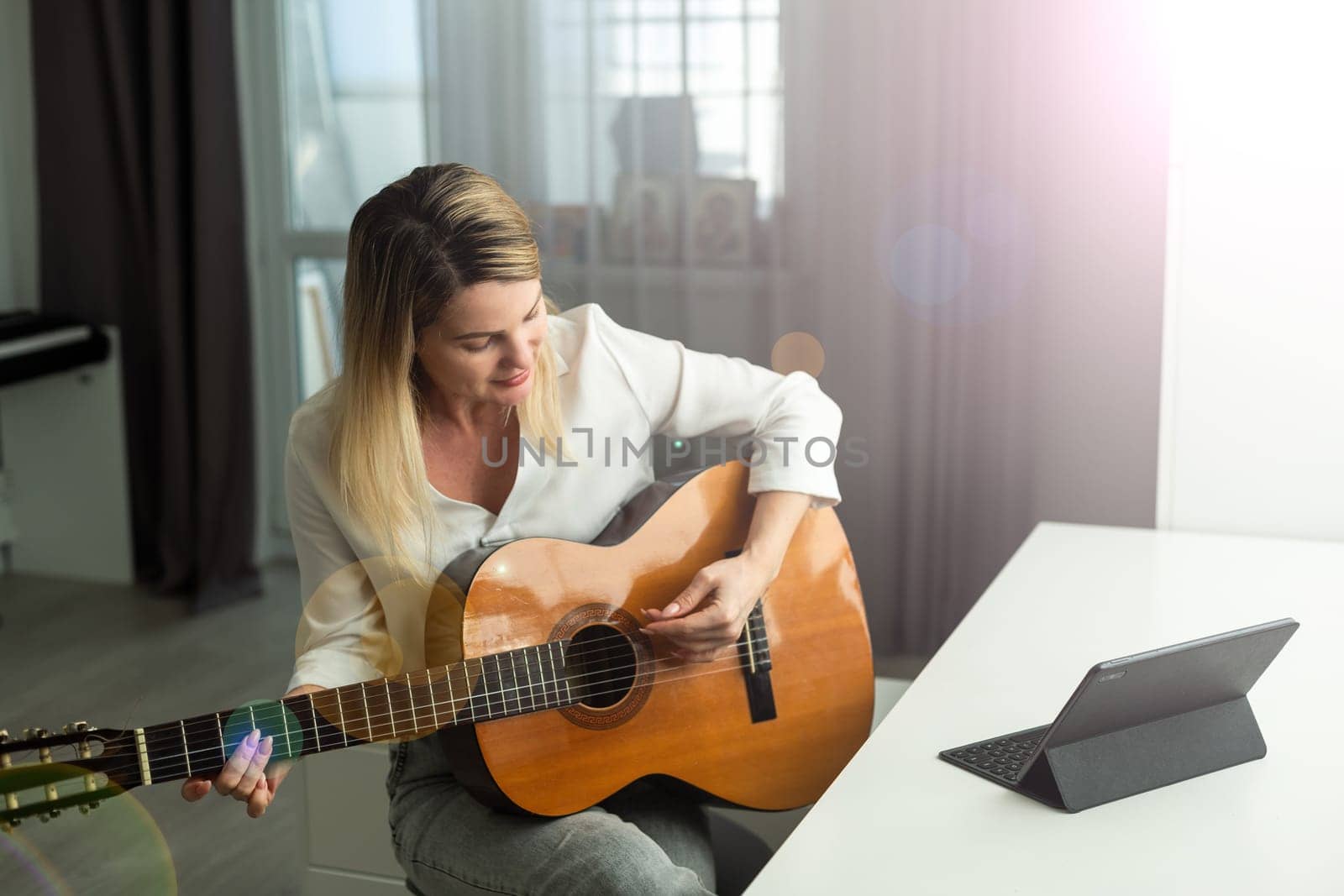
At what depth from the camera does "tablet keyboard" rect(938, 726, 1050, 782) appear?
1.06 m

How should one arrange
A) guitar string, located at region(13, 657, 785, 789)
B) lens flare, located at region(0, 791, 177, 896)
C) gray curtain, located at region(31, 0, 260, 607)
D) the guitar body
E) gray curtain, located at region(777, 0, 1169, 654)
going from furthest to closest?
gray curtain, located at region(31, 0, 260, 607), gray curtain, located at region(777, 0, 1169, 654), lens flare, located at region(0, 791, 177, 896), the guitar body, guitar string, located at region(13, 657, 785, 789)

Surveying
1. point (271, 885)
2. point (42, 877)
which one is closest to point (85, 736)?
point (271, 885)

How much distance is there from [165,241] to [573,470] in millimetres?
2129

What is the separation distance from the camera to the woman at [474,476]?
47.3 inches

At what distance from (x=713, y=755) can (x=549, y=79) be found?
6.46ft

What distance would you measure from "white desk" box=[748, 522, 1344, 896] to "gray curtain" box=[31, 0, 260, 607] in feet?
7.56

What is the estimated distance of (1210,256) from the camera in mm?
1663

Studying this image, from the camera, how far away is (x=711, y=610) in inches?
52.7

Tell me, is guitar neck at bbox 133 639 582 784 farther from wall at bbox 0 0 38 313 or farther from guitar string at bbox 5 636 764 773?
wall at bbox 0 0 38 313

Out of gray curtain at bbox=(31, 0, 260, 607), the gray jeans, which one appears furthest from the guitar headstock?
gray curtain at bbox=(31, 0, 260, 607)

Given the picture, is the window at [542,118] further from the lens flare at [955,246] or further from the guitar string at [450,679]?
the guitar string at [450,679]

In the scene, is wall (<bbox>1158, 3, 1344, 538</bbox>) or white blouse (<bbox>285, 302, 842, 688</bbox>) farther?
wall (<bbox>1158, 3, 1344, 538</bbox>)

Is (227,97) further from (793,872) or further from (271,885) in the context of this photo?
(793,872)

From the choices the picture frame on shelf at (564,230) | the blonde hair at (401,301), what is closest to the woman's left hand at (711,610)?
the blonde hair at (401,301)
